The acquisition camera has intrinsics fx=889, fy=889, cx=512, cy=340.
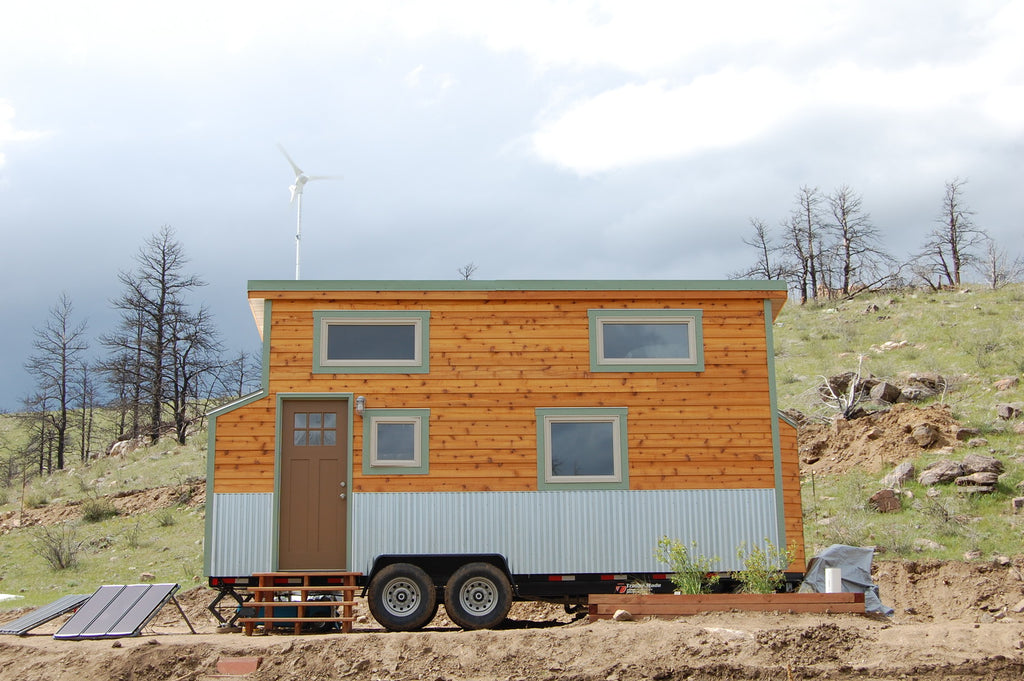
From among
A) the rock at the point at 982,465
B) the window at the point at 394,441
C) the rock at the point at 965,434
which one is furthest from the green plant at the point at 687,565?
the rock at the point at 965,434

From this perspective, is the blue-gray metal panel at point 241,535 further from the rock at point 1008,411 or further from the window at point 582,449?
the rock at point 1008,411

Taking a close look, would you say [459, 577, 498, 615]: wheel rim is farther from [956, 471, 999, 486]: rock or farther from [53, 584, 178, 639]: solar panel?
A: [956, 471, 999, 486]: rock

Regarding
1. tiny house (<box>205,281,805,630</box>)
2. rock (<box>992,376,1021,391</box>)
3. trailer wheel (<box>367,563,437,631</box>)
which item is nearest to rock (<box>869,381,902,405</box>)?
rock (<box>992,376,1021,391</box>)

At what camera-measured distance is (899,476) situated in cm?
1780

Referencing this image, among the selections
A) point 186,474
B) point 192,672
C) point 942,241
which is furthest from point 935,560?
point 942,241

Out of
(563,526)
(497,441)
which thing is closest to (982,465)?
(563,526)

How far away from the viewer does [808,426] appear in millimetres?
22594

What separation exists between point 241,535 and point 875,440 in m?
14.6

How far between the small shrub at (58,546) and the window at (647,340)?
13.2 meters

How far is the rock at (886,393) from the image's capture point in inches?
911

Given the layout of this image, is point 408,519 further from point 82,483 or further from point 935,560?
point 82,483

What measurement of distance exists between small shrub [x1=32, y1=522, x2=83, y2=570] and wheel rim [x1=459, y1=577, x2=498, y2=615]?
11.3 m

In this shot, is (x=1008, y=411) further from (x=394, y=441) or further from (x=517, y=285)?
(x=394, y=441)

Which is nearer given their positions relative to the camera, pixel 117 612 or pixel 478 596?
pixel 117 612
